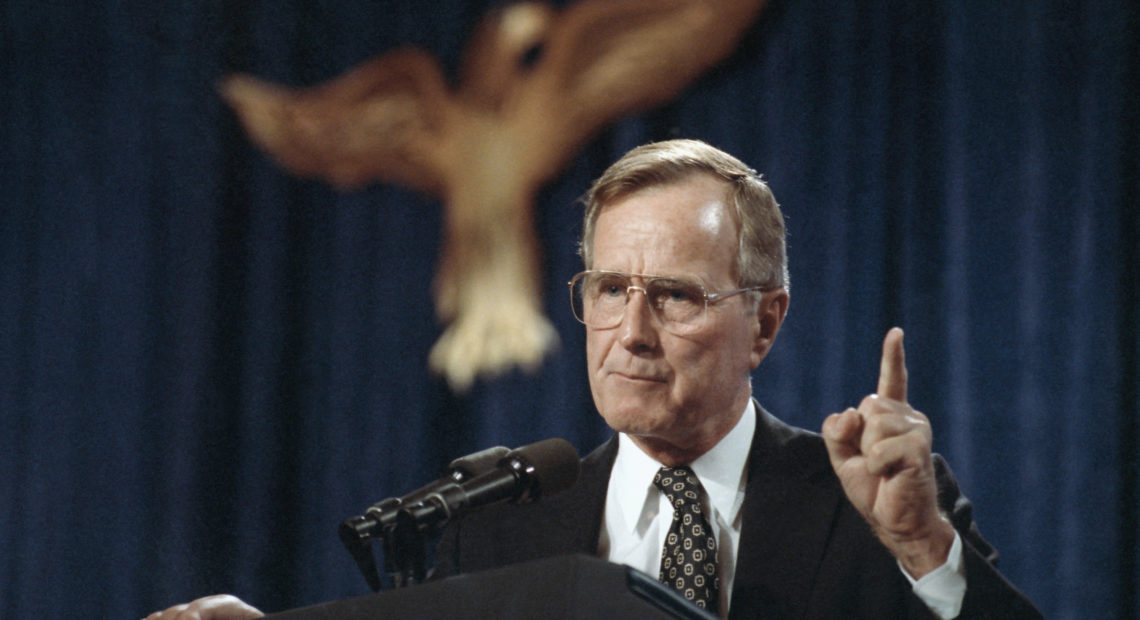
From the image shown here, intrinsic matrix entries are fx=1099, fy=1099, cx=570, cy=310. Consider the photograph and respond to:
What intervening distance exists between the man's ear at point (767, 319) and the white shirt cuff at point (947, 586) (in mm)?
543

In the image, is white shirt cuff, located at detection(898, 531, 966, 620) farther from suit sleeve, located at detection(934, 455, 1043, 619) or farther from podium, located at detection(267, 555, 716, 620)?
podium, located at detection(267, 555, 716, 620)

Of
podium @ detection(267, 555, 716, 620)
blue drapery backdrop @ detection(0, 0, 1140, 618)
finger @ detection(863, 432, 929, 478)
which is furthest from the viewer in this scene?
blue drapery backdrop @ detection(0, 0, 1140, 618)

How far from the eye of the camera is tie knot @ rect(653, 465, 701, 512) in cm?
168

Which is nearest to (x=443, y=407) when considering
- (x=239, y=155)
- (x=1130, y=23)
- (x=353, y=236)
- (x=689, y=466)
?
(x=353, y=236)

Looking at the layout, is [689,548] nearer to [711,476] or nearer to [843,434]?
[711,476]

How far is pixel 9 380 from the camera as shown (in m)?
3.19

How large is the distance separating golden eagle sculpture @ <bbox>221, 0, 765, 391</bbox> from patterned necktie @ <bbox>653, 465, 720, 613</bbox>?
4.68 ft

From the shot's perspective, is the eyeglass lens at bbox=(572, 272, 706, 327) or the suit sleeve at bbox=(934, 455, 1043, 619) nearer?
the suit sleeve at bbox=(934, 455, 1043, 619)

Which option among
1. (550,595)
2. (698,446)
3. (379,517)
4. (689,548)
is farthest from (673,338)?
(550,595)

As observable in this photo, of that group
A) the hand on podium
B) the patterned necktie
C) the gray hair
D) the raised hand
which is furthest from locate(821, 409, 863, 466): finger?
the hand on podium

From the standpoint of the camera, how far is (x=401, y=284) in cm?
325

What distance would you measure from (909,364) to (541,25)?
1434mm

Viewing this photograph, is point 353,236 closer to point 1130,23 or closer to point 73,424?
point 73,424

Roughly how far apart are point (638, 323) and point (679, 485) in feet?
0.87
